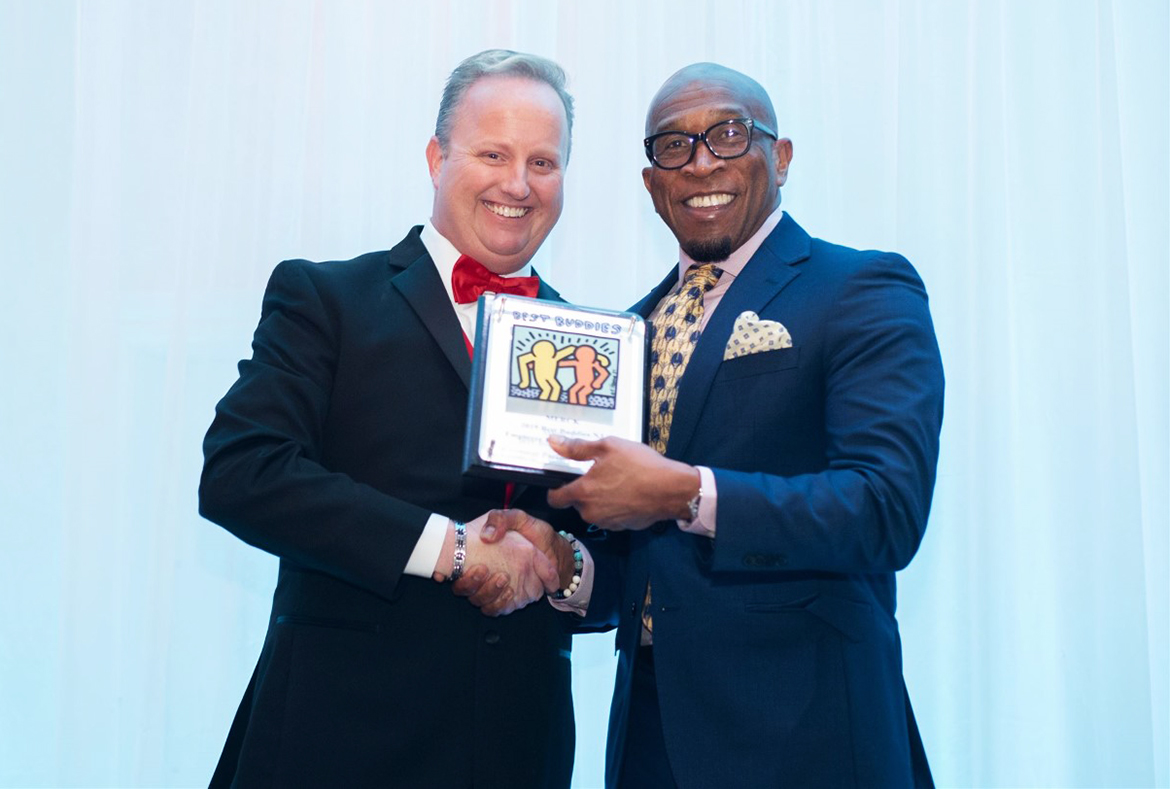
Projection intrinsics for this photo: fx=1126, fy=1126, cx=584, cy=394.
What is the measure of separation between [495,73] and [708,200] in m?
0.57

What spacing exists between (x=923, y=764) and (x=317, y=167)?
2.58m

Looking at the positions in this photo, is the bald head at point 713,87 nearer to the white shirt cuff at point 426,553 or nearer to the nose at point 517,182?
the nose at point 517,182

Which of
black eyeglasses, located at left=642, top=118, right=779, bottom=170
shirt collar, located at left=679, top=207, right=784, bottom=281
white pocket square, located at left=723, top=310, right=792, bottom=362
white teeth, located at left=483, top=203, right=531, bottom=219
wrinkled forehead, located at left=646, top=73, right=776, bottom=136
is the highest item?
wrinkled forehead, located at left=646, top=73, right=776, bottom=136

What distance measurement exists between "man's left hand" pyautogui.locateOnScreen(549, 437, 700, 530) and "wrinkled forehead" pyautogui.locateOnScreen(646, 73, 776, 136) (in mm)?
834

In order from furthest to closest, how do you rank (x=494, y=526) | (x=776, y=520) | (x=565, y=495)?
(x=494, y=526) → (x=565, y=495) → (x=776, y=520)

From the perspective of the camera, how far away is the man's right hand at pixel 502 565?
2.14 meters

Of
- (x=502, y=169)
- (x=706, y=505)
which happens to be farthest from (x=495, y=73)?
(x=706, y=505)

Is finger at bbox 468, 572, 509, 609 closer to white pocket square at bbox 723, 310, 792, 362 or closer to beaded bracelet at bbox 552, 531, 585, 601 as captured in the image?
beaded bracelet at bbox 552, 531, 585, 601

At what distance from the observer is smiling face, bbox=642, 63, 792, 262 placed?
7.93 ft

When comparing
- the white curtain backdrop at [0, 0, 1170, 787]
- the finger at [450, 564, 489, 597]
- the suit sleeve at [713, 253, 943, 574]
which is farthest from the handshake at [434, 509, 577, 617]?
the white curtain backdrop at [0, 0, 1170, 787]

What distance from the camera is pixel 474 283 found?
2414mm

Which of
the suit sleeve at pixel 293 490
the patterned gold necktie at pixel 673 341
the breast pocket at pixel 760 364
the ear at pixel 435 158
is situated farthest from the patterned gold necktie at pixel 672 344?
the ear at pixel 435 158

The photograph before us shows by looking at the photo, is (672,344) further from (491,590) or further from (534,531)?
(491,590)

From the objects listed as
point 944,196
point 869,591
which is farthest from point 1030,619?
point 869,591
